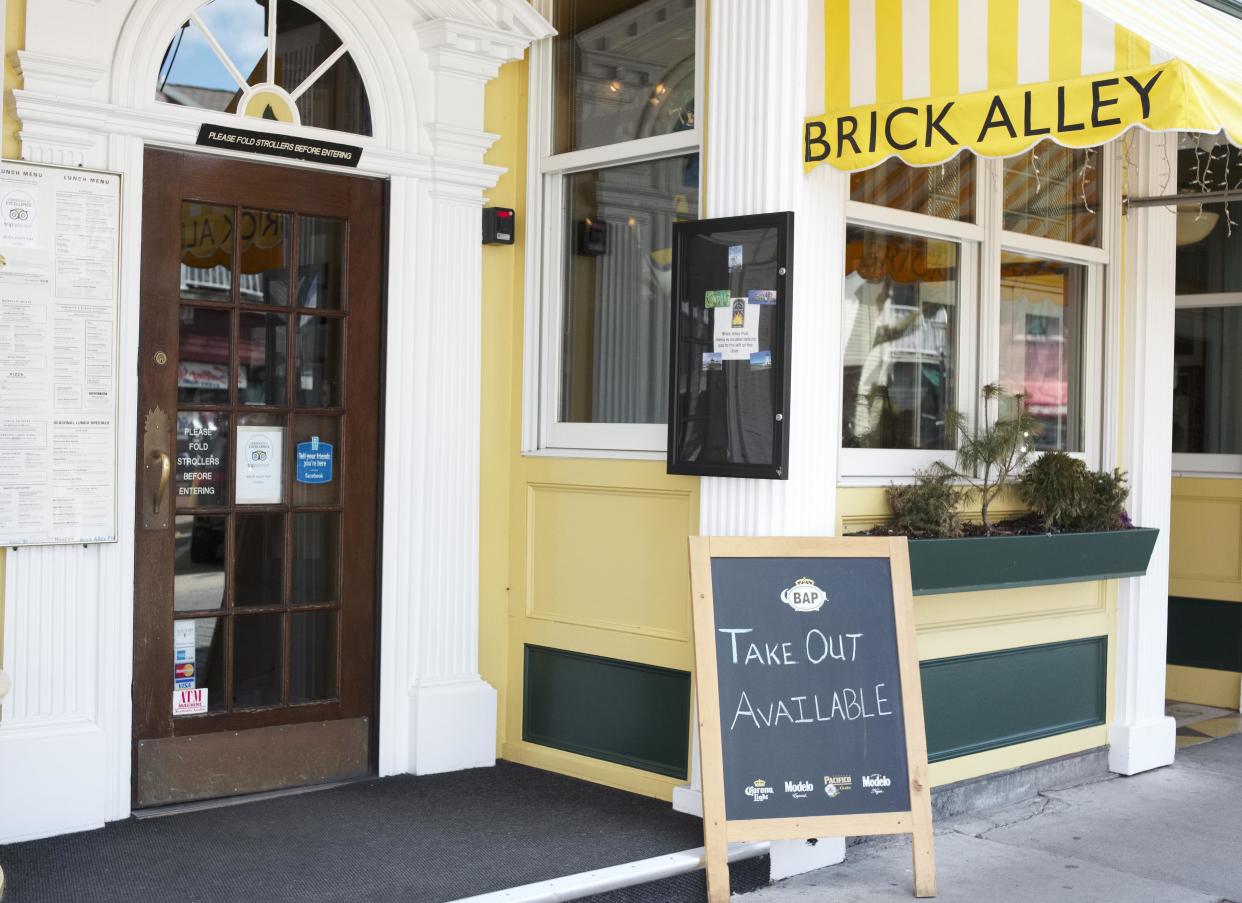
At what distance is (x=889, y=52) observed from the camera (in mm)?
4195

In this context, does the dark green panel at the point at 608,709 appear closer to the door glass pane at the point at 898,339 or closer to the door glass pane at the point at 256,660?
the door glass pane at the point at 256,660

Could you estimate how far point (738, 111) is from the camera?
4.52m

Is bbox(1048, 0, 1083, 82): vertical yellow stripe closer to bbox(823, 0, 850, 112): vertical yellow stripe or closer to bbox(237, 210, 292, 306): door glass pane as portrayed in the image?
bbox(823, 0, 850, 112): vertical yellow stripe

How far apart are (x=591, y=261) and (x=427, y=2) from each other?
1.18m

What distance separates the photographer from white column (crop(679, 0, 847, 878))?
4.39 meters

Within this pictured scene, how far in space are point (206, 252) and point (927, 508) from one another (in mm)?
2730

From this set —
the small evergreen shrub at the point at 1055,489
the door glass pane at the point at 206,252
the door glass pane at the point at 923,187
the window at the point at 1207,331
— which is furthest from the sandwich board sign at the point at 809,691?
the window at the point at 1207,331

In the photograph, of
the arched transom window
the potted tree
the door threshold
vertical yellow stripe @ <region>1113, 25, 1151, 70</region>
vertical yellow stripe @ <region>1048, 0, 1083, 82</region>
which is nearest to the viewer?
vertical yellow stripe @ <region>1113, 25, 1151, 70</region>

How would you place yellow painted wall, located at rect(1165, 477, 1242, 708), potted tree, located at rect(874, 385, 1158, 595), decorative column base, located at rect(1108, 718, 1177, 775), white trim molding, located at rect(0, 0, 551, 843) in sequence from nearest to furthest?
white trim molding, located at rect(0, 0, 551, 843), potted tree, located at rect(874, 385, 1158, 595), decorative column base, located at rect(1108, 718, 1177, 775), yellow painted wall, located at rect(1165, 477, 1242, 708)

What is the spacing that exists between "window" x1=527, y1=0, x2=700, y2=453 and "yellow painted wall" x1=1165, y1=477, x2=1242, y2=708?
3.69 metres

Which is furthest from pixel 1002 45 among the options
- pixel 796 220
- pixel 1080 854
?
pixel 1080 854

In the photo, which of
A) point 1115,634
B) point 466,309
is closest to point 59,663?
point 466,309

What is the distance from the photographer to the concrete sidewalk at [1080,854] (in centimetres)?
427

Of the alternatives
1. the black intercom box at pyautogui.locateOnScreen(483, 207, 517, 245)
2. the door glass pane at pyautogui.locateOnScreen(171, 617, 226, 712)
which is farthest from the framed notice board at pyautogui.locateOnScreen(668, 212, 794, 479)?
the door glass pane at pyautogui.locateOnScreen(171, 617, 226, 712)
